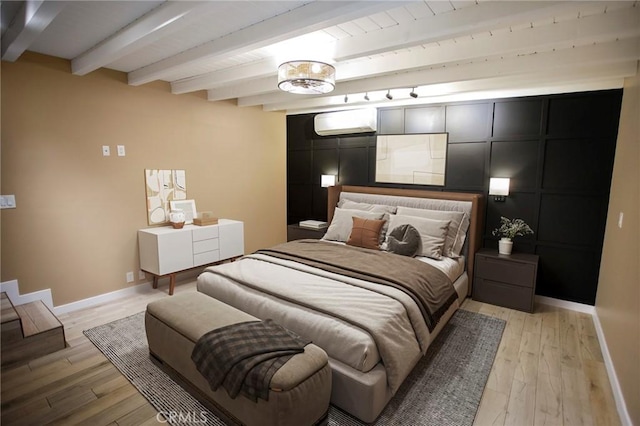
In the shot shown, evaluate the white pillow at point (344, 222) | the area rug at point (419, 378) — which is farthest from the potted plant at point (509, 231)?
the white pillow at point (344, 222)

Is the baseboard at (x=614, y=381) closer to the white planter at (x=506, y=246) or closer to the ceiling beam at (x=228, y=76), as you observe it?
the white planter at (x=506, y=246)

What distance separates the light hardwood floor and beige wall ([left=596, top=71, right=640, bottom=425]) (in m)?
0.21

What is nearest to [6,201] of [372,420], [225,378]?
[225,378]

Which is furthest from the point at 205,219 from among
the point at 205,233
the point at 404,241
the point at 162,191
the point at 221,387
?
the point at 221,387

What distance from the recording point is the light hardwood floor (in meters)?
2.03

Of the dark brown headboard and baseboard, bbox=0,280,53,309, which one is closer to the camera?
baseboard, bbox=0,280,53,309

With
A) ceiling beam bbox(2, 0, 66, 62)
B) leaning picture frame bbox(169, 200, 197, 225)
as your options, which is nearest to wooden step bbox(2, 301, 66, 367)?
leaning picture frame bbox(169, 200, 197, 225)

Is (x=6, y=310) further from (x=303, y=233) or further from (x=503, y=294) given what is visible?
(x=503, y=294)

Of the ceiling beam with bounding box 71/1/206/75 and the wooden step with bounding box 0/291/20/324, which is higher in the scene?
the ceiling beam with bounding box 71/1/206/75

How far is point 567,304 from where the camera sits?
11.8ft

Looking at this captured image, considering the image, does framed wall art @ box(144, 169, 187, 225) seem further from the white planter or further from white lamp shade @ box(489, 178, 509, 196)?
the white planter

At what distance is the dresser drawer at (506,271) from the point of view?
3.42 meters

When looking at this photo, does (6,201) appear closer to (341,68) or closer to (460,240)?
(341,68)

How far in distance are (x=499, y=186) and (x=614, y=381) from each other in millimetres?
2023
